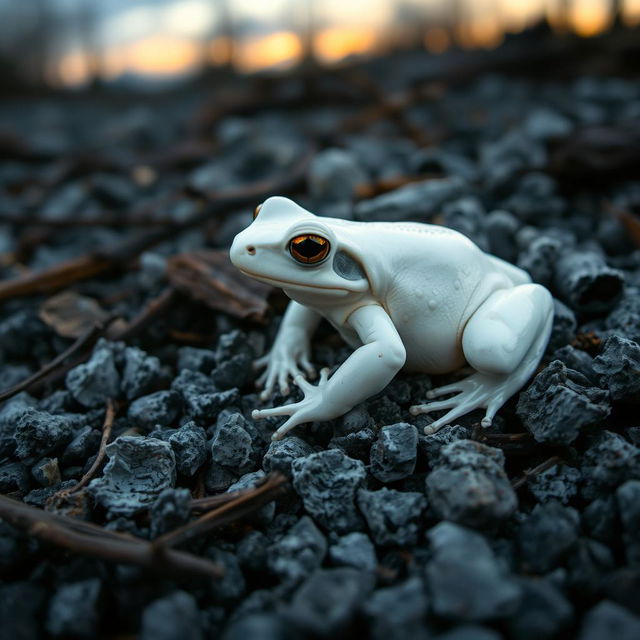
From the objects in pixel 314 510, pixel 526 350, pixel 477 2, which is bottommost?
pixel 314 510

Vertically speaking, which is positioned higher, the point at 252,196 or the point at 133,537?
the point at 252,196

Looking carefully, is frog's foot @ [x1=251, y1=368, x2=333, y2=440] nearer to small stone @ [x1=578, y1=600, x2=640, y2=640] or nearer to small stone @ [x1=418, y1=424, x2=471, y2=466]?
small stone @ [x1=418, y1=424, x2=471, y2=466]

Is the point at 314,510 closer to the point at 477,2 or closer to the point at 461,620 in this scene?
the point at 461,620

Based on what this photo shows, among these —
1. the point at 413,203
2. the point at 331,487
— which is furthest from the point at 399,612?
the point at 413,203

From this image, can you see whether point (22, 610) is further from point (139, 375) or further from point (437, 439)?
point (437, 439)

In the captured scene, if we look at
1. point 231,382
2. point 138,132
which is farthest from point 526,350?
point 138,132

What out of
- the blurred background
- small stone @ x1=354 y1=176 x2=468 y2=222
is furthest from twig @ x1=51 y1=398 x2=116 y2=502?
the blurred background

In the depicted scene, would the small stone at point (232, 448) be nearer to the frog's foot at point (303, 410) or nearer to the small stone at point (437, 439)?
the frog's foot at point (303, 410)
